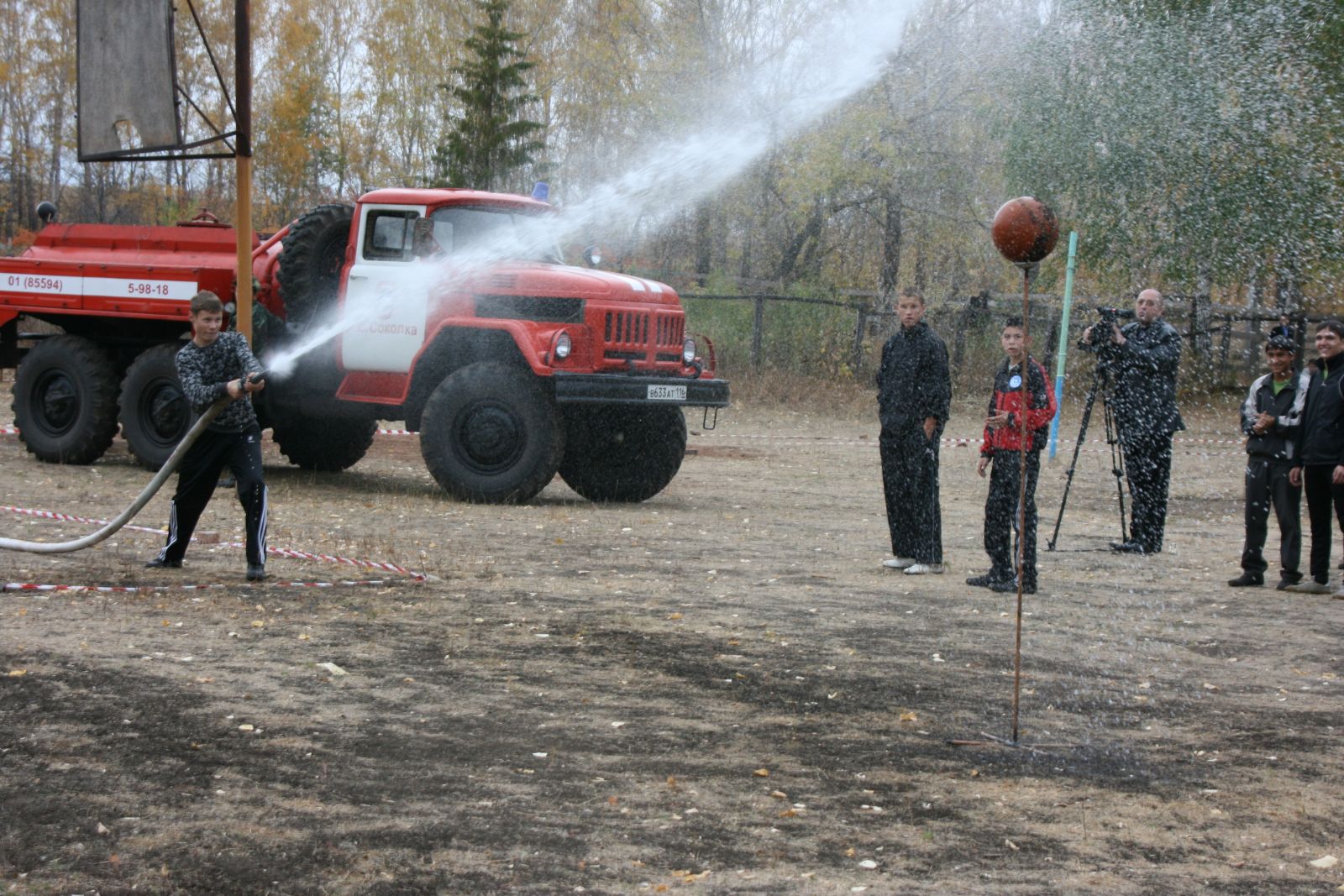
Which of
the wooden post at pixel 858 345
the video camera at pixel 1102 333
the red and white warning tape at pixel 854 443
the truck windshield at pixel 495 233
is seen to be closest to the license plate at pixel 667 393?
the truck windshield at pixel 495 233

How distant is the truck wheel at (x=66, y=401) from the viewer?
14.8 m

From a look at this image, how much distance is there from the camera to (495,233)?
43.7 ft

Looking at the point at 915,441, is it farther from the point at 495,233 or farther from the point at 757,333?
the point at 757,333

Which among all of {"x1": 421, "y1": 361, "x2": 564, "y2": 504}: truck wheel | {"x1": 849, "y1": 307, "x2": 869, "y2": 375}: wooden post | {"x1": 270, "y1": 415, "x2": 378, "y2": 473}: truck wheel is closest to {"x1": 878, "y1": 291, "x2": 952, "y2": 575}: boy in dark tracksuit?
{"x1": 421, "y1": 361, "x2": 564, "y2": 504}: truck wheel

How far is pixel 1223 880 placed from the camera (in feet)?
14.5

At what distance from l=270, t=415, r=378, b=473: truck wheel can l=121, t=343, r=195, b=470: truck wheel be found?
1.06 metres

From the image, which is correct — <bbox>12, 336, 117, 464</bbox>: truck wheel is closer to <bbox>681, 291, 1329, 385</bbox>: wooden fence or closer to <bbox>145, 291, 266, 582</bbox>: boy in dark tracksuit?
<bbox>145, 291, 266, 582</bbox>: boy in dark tracksuit

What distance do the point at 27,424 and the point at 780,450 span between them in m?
8.65

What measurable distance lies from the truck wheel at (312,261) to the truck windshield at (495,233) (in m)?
1.05

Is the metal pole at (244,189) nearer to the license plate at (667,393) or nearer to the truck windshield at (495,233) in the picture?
the truck windshield at (495,233)

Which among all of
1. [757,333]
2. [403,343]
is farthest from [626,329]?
[757,333]

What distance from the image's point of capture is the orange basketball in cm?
627

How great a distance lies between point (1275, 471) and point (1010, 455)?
2191 millimetres

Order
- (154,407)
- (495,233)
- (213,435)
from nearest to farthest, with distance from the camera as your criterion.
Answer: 1. (213,435)
2. (495,233)
3. (154,407)
